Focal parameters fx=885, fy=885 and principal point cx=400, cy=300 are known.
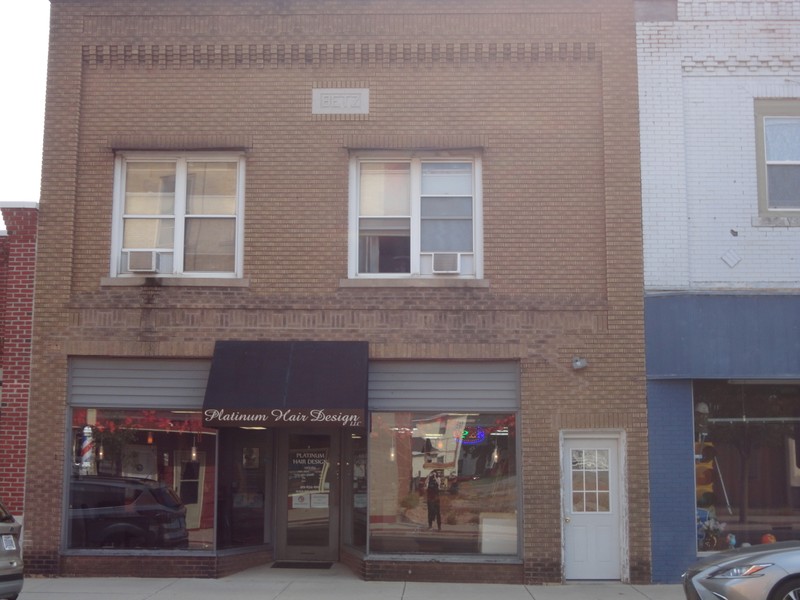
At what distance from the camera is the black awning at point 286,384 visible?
11984mm

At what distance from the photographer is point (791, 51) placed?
13.2 m

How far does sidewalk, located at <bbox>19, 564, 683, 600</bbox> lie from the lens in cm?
1122

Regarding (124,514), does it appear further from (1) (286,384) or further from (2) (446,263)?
(2) (446,263)

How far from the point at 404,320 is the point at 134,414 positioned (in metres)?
4.16

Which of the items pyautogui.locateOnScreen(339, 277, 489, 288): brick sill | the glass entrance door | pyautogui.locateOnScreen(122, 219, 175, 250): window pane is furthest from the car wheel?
pyautogui.locateOnScreen(122, 219, 175, 250): window pane

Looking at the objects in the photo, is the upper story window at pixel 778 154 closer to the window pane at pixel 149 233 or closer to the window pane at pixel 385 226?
the window pane at pixel 385 226

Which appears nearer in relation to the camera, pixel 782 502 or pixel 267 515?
pixel 782 502

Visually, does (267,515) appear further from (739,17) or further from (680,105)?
(739,17)

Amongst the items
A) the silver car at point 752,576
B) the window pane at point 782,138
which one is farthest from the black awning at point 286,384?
the window pane at point 782,138

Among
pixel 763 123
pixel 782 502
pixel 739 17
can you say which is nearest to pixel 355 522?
pixel 782 502

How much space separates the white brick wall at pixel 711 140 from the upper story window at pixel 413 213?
2555 mm

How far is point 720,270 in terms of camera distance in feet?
41.9

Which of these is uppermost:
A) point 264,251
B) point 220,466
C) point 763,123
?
point 763,123

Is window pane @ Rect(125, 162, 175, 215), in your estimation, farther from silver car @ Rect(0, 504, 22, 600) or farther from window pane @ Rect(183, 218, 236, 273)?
silver car @ Rect(0, 504, 22, 600)
